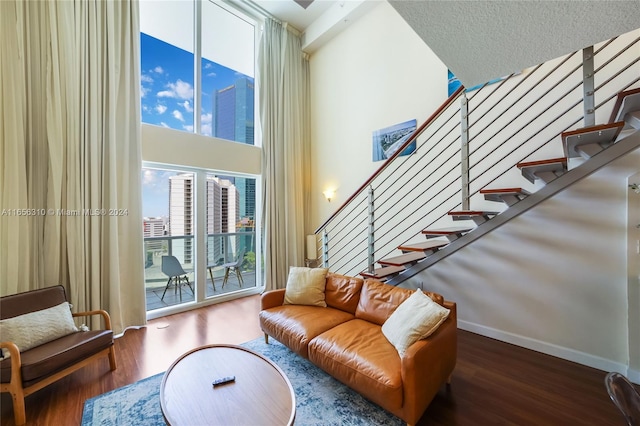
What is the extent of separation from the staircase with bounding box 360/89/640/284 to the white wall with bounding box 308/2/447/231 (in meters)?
1.68

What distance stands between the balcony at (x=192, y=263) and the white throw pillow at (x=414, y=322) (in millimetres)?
3270

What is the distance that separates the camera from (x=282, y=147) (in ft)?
16.0

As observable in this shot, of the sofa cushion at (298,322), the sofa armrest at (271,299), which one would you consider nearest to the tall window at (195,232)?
the sofa armrest at (271,299)

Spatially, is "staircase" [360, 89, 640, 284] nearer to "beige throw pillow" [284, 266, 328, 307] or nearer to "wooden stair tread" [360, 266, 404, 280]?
"wooden stair tread" [360, 266, 404, 280]

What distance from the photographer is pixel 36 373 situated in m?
1.81

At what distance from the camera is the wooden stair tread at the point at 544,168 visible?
6.07 ft

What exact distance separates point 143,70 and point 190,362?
4044 millimetres

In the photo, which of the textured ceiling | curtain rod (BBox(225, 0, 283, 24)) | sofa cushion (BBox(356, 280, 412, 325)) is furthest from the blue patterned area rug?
curtain rod (BBox(225, 0, 283, 24))

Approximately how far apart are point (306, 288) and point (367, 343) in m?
1.03

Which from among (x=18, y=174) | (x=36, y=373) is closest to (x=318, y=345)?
(x=36, y=373)

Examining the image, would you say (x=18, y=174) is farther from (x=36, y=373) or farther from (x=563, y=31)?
(x=563, y=31)

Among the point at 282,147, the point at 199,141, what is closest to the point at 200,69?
the point at 199,141

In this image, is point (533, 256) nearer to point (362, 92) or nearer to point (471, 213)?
point (471, 213)

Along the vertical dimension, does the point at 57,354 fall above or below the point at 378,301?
below
